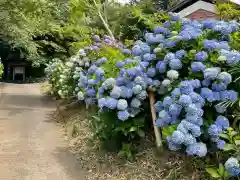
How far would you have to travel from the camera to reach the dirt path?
4.73 metres

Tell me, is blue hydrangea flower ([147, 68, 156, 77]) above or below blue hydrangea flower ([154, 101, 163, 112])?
above

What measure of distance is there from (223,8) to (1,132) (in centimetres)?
440

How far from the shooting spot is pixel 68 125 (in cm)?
734

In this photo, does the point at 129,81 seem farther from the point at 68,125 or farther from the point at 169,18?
→ the point at 68,125

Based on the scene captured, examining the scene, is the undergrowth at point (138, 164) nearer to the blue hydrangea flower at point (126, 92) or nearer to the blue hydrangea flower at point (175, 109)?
the blue hydrangea flower at point (175, 109)

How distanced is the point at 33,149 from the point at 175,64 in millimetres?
2903

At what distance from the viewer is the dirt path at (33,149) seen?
4.73 meters

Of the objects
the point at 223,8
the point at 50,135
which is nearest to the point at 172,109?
the point at 223,8

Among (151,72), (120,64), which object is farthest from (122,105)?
(120,64)

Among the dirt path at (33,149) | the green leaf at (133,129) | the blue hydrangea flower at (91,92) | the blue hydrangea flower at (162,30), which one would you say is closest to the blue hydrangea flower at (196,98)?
the green leaf at (133,129)

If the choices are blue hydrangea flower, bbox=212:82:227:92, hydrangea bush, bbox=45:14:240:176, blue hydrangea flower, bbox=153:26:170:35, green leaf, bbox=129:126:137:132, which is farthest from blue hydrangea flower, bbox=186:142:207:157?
blue hydrangea flower, bbox=153:26:170:35

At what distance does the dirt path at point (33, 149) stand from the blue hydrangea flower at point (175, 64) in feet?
5.84

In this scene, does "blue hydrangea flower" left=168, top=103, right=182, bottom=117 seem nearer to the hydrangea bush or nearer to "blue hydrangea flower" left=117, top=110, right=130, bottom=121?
the hydrangea bush

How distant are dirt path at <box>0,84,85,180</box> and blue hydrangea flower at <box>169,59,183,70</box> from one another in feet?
5.84
